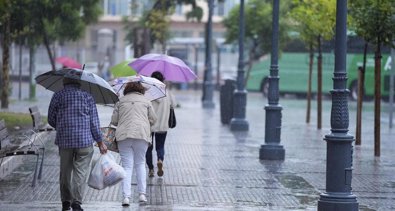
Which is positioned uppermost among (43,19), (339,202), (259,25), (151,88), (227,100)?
(259,25)

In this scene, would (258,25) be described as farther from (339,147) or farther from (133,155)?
(339,147)

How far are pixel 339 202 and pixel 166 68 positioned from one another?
5.40 metres

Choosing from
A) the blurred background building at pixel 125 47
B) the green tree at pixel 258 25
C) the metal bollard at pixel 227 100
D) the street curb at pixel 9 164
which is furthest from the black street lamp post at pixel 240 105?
the blurred background building at pixel 125 47

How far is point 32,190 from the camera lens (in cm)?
1386

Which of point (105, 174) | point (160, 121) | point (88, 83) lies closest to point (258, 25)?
point (160, 121)

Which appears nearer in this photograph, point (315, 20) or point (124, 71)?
point (124, 71)

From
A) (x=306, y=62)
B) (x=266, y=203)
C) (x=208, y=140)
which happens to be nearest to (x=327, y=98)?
(x=306, y=62)

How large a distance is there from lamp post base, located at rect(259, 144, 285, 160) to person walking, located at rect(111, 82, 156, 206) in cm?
632

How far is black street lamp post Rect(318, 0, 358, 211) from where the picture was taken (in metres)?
11.8

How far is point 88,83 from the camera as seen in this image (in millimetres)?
12641

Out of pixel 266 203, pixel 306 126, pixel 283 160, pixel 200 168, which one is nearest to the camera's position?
pixel 266 203

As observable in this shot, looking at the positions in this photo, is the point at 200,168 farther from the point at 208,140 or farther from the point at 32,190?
the point at 208,140

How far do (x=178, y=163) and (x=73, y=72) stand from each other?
255 inches

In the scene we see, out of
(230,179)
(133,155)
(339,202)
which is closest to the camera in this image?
(339,202)
